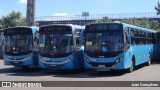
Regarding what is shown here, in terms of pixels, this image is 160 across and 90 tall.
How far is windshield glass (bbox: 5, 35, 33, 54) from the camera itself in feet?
65.2

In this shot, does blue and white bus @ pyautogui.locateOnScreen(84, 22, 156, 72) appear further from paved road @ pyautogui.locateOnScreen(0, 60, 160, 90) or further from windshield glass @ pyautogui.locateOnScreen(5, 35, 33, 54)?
windshield glass @ pyautogui.locateOnScreen(5, 35, 33, 54)

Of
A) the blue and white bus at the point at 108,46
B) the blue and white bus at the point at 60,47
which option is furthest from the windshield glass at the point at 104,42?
the blue and white bus at the point at 60,47

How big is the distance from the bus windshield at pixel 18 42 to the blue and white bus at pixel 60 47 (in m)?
1.08

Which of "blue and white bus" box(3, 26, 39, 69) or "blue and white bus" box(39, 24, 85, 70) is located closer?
"blue and white bus" box(39, 24, 85, 70)

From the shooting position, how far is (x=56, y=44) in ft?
60.8

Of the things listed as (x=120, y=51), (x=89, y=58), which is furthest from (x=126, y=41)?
(x=89, y=58)

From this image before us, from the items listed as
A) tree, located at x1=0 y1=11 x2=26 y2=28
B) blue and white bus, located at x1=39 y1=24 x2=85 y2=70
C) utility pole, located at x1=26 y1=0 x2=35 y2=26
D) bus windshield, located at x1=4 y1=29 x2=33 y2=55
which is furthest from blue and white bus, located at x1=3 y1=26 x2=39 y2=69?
tree, located at x1=0 y1=11 x2=26 y2=28

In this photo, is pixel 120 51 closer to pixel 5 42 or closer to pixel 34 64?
pixel 34 64

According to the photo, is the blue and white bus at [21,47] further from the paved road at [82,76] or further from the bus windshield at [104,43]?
the bus windshield at [104,43]

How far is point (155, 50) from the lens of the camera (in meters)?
28.3

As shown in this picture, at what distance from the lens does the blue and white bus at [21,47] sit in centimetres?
1986

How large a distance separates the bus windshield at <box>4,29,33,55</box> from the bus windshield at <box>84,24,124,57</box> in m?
3.79

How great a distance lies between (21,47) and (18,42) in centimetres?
38

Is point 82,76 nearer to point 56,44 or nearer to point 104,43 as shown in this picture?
point 104,43
